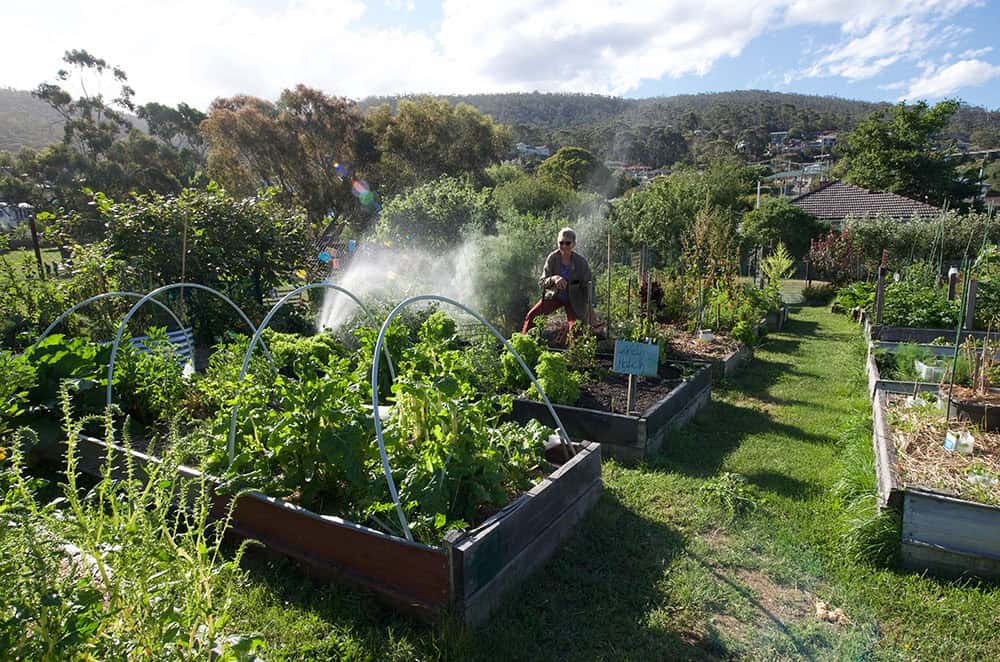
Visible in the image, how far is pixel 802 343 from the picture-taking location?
30.1 ft

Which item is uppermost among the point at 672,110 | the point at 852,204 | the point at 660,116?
the point at 672,110

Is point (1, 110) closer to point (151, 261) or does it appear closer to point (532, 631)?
point (151, 261)

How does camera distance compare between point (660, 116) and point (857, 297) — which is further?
point (660, 116)

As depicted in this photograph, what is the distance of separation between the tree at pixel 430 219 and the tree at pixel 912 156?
31309mm

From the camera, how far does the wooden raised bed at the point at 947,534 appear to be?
296 cm

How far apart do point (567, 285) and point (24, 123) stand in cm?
8552

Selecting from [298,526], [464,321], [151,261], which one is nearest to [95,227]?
[151,261]

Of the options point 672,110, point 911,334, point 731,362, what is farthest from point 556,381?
point 672,110

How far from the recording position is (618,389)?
17.6 ft

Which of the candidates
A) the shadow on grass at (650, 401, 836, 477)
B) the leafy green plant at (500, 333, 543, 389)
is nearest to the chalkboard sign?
the shadow on grass at (650, 401, 836, 477)

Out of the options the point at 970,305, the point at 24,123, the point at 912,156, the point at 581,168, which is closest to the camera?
the point at 970,305

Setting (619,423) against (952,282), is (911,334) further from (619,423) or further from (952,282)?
(619,423)

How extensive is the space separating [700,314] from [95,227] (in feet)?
68.4

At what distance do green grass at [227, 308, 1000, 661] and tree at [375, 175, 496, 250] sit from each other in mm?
7379
